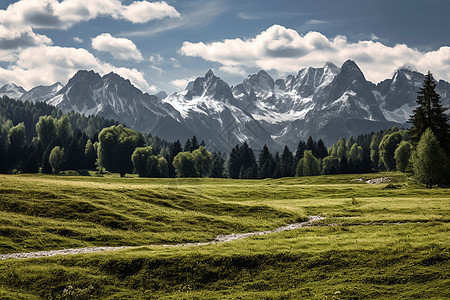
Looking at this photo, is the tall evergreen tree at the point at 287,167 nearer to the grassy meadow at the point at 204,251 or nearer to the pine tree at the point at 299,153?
the pine tree at the point at 299,153

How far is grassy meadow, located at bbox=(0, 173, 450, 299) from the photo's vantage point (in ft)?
84.5

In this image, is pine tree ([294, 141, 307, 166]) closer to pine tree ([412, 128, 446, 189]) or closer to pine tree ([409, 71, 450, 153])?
pine tree ([409, 71, 450, 153])

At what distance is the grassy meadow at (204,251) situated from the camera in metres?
25.8

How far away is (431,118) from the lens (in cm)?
9394

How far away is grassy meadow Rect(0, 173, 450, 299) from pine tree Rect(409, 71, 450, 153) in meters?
44.4

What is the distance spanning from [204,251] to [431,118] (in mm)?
84481

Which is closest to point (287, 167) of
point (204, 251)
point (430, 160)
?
point (430, 160)

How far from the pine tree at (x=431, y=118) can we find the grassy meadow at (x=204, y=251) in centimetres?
4439

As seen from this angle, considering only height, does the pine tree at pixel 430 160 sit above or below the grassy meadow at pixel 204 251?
above

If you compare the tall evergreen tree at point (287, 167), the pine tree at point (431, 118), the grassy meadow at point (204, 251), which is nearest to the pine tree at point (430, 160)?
the pine tree at point (431, 118)

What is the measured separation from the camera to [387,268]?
1091 inches

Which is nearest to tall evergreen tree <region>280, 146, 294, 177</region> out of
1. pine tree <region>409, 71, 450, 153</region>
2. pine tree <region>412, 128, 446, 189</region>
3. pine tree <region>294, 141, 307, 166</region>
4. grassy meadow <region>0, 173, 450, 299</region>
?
pine tree <region>294, 141, 307, 166</region>

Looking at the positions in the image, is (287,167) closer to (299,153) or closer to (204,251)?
(299,153)

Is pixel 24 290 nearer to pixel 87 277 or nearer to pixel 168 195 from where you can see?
pixel 87 277
